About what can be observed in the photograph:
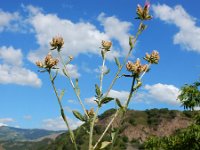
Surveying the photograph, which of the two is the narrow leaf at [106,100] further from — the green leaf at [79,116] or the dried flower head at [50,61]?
the dried flower head at [50,61]

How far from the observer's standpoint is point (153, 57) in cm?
516

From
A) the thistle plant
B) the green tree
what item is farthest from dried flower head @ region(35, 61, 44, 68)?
the green tree

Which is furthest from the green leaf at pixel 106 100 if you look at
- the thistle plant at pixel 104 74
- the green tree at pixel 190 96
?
the green tree at pixel 190 96

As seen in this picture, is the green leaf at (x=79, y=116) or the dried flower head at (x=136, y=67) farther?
the green leaf at (x=79, y=116)

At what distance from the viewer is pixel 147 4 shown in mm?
5070

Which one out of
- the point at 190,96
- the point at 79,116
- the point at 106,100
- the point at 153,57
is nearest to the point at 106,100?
the point at 106,100

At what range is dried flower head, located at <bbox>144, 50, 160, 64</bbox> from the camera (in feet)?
16.8

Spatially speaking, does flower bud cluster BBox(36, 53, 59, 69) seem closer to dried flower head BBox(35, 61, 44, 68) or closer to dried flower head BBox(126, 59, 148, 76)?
dried flower head BBox(35, 61, 44, 68)

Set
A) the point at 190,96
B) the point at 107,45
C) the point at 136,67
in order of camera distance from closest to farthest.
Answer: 1. the point at 136,67
2. the point at 107,45
3. the point at 190,96

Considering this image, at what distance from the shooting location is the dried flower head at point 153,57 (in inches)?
201

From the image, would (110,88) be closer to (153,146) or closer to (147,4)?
(147,4)

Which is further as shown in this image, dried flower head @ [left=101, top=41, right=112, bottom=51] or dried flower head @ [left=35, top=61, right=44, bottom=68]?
dried flower head @ [left=101, top=41, right=112, bottom=51]

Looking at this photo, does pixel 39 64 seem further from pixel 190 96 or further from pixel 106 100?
pixel 190 96

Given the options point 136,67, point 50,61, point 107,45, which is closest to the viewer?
point 136,67
